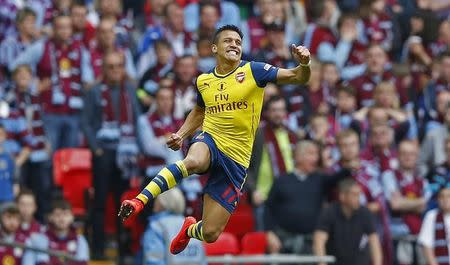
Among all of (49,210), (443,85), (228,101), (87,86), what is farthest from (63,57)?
(228,101)

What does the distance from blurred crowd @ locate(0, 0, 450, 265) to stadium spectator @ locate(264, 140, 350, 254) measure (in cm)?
2

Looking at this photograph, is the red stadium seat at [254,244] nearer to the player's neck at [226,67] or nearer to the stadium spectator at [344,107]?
the stadium spectator at [344,107]

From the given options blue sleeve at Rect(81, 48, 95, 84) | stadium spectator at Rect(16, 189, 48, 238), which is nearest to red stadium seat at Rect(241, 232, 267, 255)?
stadium spectator at Rect(16, 189, 48, 238)

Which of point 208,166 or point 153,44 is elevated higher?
point 153,44

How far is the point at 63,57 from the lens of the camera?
18.6m

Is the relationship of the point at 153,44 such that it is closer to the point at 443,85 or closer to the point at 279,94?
the point at 279,94

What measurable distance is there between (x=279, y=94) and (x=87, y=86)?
240 centimetres

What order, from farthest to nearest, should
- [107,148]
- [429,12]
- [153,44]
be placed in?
[429,12]
[153,44]
[107,148]

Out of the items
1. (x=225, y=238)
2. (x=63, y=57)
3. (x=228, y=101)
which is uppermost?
(x=63, y=57)

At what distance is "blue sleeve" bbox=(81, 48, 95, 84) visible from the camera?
18641mm

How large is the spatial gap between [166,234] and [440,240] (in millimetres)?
3479

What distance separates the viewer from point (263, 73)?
12.4 metres

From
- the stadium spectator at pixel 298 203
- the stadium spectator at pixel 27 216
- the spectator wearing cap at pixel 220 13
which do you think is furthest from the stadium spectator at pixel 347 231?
the spectator wearing cap at pixel 220 13

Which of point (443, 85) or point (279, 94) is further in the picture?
point (443, 85)
